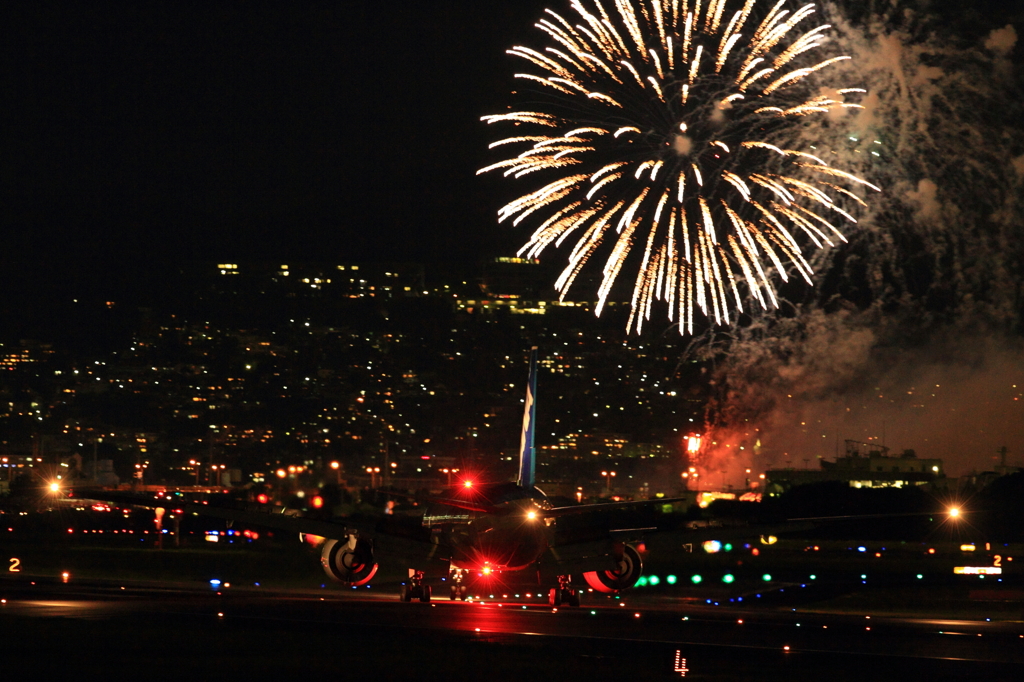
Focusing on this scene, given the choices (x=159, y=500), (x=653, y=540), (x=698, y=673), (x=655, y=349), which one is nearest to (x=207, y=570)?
(x=159, y=500)

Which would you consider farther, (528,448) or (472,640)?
(528,448)

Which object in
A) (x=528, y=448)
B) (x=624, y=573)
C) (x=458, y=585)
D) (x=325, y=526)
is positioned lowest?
(x=458, y=585)

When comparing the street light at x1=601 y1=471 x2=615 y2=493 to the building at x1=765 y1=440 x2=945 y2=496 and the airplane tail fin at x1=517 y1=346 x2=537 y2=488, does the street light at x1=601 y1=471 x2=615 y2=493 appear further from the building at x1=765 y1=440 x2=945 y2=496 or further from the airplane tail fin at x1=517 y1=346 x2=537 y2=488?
the airplane tail fin at x1=517 y1=346 x2=537 y2=488

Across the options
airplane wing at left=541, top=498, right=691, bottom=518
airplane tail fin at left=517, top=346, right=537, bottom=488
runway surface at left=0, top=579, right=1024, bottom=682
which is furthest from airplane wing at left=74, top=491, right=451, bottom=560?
airplane tail fin at left=517, top=346, right=537, bottom=488

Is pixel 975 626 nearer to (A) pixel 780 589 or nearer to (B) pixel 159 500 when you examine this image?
(A) pixel 780 589

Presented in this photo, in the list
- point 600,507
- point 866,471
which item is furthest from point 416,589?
point 866,471

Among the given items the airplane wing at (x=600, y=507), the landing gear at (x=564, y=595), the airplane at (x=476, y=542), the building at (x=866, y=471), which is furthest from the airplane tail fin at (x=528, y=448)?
the building at (x=866, y=471)

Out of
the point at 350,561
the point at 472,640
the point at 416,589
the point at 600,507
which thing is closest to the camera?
the point at 472,640

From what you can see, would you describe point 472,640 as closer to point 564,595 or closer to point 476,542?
point 564,595
